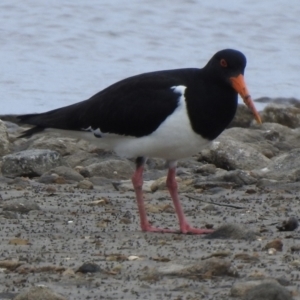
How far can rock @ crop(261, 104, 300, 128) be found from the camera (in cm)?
1280

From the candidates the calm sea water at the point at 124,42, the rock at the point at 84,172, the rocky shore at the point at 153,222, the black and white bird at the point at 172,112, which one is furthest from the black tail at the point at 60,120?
the calm sea water at the point at 124,42

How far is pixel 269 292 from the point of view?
469cm

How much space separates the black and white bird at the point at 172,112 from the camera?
7141 millimetres

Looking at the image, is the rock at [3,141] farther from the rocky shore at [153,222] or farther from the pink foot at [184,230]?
the pink foot at [184,230]

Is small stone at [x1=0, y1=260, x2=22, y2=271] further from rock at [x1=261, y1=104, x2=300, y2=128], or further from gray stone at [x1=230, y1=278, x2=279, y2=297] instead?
rock at [x1=261, y1=104, x2=300, y2=128]

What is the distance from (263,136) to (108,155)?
2133mm

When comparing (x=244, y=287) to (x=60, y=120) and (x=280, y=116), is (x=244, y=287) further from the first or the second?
(x=280, y=116)

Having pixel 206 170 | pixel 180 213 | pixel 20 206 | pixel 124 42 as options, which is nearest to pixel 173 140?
pixel 180 213

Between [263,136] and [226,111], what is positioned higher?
[226,111]

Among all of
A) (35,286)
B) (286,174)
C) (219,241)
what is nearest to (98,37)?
(286,174)

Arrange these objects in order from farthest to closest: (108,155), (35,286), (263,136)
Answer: (263,136) < (108,155) < (35,286)

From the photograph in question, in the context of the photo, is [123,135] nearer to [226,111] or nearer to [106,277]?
[226,111]

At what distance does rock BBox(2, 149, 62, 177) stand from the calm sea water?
171 inches

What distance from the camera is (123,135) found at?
752 centimetres
